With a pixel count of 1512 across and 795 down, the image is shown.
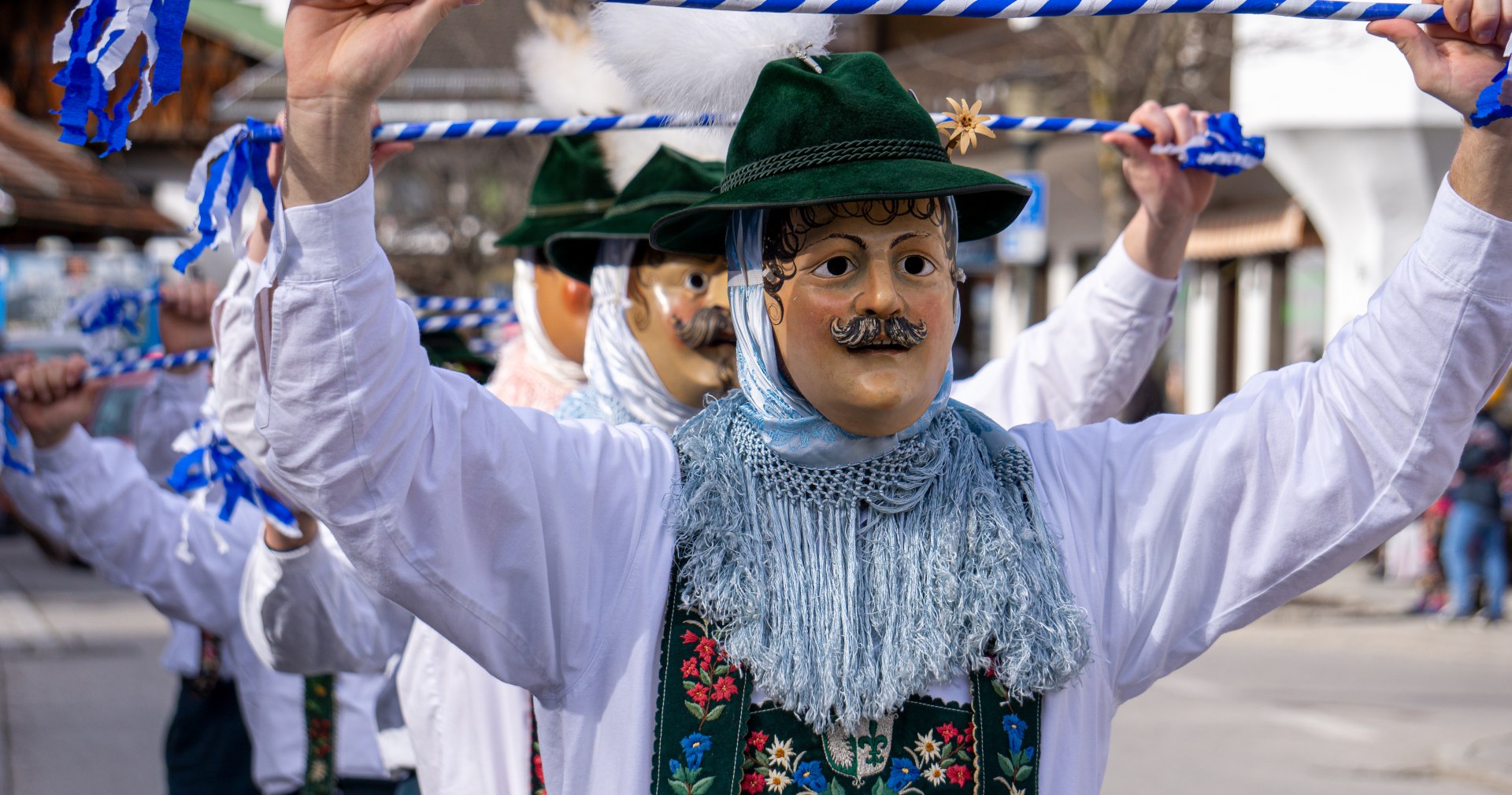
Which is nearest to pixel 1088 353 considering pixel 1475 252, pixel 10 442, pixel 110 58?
pixel 1475 252

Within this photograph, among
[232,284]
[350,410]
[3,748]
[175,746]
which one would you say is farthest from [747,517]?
[3,748]

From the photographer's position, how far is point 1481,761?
7047 mm

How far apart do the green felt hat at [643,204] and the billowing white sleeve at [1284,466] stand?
3.28 feet

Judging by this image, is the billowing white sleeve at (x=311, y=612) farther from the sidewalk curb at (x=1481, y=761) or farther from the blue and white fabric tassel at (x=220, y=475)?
the sidewalk curb at (x=1481, y=761)

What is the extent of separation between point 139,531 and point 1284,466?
2866mm

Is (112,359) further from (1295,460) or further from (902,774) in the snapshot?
(1295,460)

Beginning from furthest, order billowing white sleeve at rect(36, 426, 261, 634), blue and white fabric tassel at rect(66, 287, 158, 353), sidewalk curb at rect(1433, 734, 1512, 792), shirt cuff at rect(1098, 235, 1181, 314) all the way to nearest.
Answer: sidewalk curb at rect(1433, 734, 1512, 792)
blue and white fabric tassel at rect(66, 287, 158, 353)
billowing white sleeve at rect(36, 426, 261, 634)
shirt cuff at rect(1098, 235, 1181, 314)

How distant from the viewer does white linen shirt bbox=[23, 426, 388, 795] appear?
375cm

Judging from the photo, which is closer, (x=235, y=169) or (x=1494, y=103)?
(x=1494, y=103)

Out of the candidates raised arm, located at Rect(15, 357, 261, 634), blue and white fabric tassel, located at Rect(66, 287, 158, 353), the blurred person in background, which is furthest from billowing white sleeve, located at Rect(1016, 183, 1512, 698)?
the blurred person in background

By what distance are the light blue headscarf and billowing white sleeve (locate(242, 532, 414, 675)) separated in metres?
0.89

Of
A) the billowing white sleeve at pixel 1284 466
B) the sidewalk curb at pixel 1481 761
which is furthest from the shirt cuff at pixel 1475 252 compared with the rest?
the sidewalk curb at pixel 1481 761

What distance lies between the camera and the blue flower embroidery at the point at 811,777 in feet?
6.26

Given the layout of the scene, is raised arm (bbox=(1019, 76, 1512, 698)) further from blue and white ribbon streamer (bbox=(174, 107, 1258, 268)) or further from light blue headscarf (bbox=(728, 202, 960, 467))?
blue and white ribbon streamer (bbox=(174, 107, 1258, 268))
